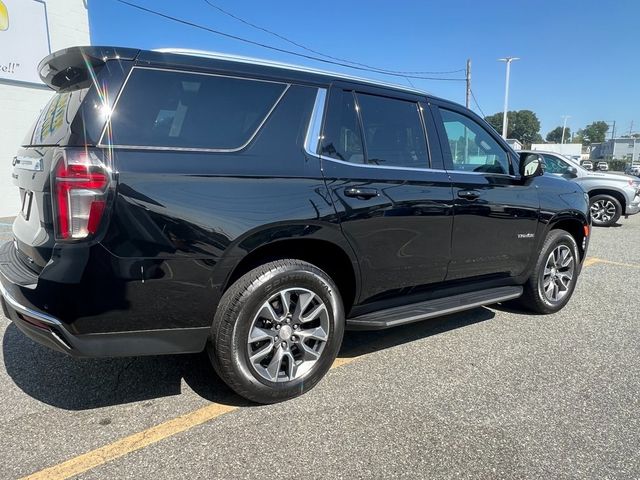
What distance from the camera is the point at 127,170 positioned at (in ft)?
7.34

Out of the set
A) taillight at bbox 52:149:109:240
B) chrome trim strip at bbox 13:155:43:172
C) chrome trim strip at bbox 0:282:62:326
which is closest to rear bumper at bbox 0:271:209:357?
chrome trim strip at bbox 0:282:62:326

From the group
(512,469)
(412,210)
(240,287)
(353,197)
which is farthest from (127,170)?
(512,469)

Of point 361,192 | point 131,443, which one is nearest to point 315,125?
point 361,192

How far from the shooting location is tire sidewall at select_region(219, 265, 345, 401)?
2.57 m

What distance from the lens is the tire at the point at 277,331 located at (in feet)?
8.39

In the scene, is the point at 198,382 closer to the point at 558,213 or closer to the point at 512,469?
the point at 512,469

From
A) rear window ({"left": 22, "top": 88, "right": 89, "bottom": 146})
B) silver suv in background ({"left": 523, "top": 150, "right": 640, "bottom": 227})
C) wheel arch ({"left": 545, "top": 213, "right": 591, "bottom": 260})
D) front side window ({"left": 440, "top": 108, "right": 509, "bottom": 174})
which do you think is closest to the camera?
rear window ({"left": 22, "top": 88, "right": 89, "bottom": 146})

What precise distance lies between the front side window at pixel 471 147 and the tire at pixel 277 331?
1655 millimetres

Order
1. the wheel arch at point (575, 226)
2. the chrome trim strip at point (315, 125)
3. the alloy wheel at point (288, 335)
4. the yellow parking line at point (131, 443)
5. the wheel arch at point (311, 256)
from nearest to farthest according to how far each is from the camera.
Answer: the yellow parking line at point (131, 443) < the wheel arch at point (311, 256) < the alloy wheel at point (288, 335) < the chrome trim strip at point (315, 125) < the wheel arch at point (575, 226)

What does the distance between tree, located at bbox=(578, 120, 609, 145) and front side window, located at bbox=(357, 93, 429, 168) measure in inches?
6311

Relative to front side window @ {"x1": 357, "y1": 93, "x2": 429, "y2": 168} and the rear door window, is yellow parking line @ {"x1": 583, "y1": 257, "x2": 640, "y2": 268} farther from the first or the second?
the rear door window

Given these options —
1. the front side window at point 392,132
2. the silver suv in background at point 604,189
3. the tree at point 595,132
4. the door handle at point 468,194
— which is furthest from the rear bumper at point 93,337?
the tree at point 595,132

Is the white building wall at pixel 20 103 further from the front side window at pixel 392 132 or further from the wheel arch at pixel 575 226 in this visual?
the wheel arch at pixel 575 226

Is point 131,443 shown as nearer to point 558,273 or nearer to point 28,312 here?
point 28,312
